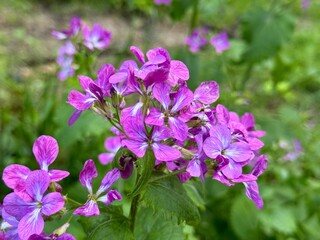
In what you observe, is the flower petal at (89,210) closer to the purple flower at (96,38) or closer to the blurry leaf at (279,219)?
the purple flower at (96,38)

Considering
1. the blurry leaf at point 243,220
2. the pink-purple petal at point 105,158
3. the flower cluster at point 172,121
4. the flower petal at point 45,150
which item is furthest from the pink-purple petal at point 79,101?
the blurry leaf at point 243,220

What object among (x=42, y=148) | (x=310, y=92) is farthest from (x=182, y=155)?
(x=310, y=92)

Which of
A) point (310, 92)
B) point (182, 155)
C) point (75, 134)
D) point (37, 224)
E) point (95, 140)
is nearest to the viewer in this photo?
point (37, 224)

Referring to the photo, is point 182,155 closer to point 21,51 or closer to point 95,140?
point 95,140

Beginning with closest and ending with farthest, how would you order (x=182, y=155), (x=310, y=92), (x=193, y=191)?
(x=182, y=155)
(x=193, y=191)
(x=310, y=92)

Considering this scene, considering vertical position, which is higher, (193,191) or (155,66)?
(155,66)

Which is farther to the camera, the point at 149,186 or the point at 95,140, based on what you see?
the point at 95,140

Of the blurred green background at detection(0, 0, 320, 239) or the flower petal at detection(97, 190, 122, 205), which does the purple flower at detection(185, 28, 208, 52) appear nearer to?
the blurred green background at detection(0, 0, 320, 239)
